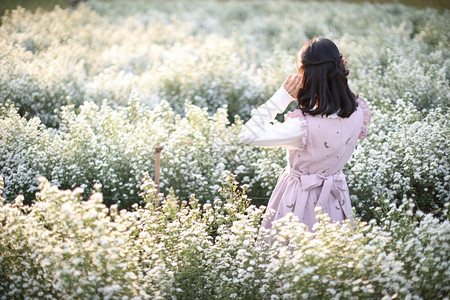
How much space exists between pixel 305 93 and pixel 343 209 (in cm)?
80

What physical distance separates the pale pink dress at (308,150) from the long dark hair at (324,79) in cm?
7

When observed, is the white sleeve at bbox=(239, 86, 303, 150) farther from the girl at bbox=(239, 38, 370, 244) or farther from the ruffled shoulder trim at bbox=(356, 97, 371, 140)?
the ruffled shoulder trim at bbox=(356, 97, 371, 140)

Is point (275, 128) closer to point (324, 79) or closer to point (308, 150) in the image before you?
point (308, 150)

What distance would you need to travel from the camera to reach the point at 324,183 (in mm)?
2867

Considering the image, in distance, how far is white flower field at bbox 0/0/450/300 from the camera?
2.50 m

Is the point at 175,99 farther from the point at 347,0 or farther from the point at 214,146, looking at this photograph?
the point at 347,0

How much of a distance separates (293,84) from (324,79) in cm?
18

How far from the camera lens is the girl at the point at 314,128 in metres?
2.62

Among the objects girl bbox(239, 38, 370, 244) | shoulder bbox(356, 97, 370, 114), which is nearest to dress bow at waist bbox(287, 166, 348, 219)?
girl bbox(239, 38, 370, 244)

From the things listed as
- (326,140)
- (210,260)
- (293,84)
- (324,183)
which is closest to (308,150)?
(326,140)

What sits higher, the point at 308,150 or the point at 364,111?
the point at 364,111

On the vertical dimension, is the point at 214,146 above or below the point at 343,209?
above

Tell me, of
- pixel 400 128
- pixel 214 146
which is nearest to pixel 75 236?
pixel 214 146

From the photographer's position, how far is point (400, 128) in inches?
186
